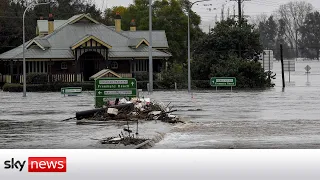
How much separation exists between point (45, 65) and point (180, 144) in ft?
214

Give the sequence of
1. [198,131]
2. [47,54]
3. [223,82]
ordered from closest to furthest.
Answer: [198,131] → [223,82] → [47,54]

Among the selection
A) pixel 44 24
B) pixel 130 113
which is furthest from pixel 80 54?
pixel 130 113

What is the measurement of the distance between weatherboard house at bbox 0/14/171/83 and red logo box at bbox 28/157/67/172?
73.5 metres

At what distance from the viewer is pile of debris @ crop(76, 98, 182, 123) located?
27.5 m

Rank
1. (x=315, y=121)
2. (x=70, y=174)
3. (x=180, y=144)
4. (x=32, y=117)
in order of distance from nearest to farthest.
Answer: (x=70, y=174) < (x=180, y=144) < (x=315, y=121) < (x=32, y=117)

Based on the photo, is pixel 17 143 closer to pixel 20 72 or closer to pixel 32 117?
pixel 32 117

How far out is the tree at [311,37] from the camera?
105m

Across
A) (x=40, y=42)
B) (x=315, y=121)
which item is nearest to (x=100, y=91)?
(x=315, y=121)

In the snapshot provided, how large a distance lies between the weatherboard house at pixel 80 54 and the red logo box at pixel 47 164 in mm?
73544

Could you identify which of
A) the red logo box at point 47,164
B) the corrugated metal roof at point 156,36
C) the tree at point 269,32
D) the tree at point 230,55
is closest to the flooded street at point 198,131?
the red logo box at point 47,164

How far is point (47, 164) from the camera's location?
667cm

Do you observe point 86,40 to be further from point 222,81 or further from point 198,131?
point 198,131

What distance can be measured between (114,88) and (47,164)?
84.3 ft

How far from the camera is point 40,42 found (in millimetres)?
82625
